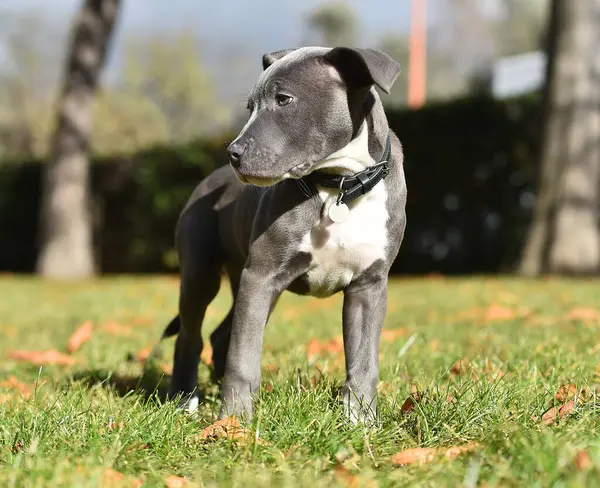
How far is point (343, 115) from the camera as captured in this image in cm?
289

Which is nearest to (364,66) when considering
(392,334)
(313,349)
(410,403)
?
(410,403)

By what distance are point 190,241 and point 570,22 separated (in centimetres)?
776

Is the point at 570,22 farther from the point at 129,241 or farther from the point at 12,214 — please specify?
the point at 12,214

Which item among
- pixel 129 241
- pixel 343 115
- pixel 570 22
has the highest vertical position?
pixel 570 22

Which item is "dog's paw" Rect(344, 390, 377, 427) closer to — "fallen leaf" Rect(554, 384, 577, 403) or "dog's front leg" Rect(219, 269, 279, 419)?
"dog's front leg" Rect(219, 269, 279, 419)

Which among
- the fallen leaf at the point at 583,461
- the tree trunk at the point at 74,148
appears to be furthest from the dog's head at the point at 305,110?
the tree trunk at the point at 74,148

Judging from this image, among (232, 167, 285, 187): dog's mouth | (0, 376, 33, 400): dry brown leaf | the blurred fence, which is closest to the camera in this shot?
(232, 167, 285, 187): dog's mouth

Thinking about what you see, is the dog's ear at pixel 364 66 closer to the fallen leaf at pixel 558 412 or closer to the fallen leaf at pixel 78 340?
the fallen leaf at pixel 558 412

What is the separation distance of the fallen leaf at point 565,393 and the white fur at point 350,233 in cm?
84

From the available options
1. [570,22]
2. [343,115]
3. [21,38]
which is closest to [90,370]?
[343,115]

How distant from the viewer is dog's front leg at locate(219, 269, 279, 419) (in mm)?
2857

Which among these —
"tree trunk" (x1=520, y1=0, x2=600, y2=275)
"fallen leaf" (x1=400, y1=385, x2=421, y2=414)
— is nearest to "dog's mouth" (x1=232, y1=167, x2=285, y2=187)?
"fallen leaf" (x1=400, y1=385, x2=421, y2=414)

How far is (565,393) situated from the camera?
285 cm

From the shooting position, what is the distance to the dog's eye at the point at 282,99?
2855mm
